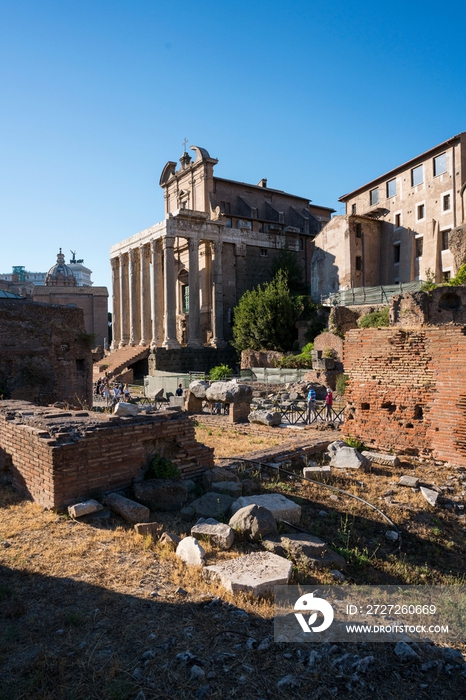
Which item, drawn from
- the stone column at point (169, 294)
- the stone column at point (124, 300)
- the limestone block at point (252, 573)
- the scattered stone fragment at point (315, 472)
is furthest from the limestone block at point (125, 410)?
the stone column at point (124, 300)

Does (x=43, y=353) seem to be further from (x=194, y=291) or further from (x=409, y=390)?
(x=194, y=291)

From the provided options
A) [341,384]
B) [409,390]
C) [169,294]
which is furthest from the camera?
[169,294]

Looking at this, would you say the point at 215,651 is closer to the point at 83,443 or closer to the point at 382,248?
the point at 83,443

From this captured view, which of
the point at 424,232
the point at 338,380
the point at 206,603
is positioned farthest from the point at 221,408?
the point at 424,232

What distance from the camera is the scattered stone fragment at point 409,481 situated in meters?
8.48

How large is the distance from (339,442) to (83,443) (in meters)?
6.35

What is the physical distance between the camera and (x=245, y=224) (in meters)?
40.3

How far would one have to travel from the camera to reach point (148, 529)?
567cm

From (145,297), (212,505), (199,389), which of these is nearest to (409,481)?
(212,505)

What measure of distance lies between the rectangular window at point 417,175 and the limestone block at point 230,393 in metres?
23.5

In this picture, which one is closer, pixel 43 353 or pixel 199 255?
pixel 43 353

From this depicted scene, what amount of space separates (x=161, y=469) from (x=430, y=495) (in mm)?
4562

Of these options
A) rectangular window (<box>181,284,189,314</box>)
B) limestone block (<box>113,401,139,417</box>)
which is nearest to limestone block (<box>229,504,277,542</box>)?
limestone block (<box>113,401,139,417</box>)

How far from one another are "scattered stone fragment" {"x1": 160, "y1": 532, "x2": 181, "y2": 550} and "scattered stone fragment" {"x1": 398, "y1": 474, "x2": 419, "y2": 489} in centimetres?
491
